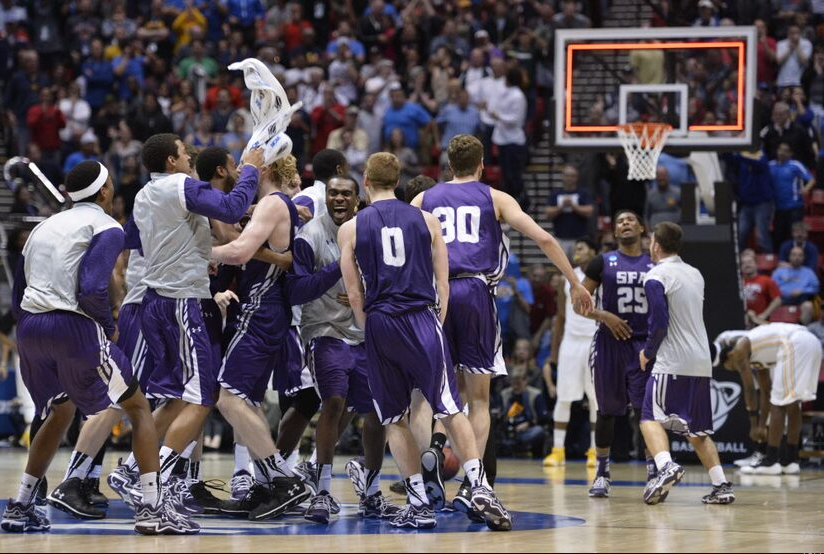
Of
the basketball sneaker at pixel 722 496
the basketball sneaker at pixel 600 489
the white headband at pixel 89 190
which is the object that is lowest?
the basketball sneaker at pixel 600 489

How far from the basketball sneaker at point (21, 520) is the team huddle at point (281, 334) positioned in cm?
1

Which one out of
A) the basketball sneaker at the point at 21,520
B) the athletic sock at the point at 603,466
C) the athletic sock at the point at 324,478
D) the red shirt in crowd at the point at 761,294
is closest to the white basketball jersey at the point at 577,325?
the red shirt in crowd at the point at 761,294

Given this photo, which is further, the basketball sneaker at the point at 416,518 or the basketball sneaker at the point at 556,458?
the basketball sneaker at the point at 556,458

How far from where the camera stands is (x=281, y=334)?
29.6ft

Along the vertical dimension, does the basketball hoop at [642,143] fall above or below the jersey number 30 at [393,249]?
above

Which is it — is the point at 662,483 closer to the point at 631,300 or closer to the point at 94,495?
the point at 631,300

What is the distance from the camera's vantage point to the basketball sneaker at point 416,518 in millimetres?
8234

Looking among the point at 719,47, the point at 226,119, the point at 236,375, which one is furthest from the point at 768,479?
the point at 226,119

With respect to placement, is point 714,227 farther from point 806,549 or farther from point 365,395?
Answer: point 806,549

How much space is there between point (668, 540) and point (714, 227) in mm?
8347

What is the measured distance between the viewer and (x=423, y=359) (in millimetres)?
8148

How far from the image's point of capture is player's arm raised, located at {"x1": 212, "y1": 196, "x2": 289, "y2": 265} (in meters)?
8.64

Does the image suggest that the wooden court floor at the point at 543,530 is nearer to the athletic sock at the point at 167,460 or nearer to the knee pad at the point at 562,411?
the athletic sock at the point at 167,460

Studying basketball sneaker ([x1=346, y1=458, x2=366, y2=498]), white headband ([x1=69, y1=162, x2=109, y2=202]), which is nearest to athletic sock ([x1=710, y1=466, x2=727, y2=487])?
basketball sneaker ([x1=346, y1=458, x2=366, y2=498])
